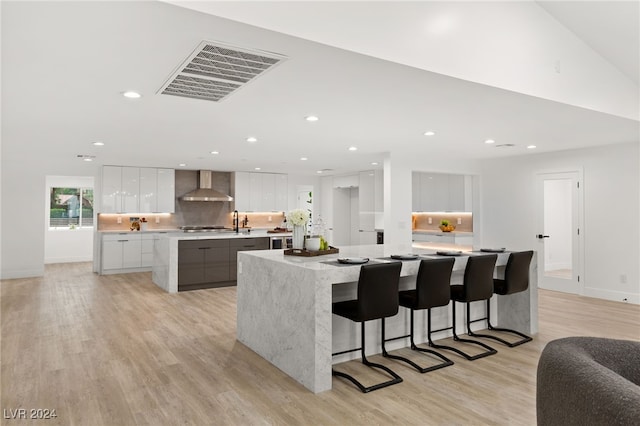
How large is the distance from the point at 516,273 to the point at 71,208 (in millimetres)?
11160

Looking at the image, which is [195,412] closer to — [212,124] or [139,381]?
[139,381]

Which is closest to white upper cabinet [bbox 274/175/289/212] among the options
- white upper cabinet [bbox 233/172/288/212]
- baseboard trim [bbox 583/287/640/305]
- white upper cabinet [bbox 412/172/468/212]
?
white upper cabinet [bbox 233/172/288/212]

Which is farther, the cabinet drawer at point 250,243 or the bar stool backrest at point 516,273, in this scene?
the cabinet drawer at point 250,243

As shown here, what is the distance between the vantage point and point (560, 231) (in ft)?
23.3

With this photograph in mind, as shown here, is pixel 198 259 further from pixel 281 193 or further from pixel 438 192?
pixel 438 192

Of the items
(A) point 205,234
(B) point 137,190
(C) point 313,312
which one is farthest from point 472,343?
(B) point 137,190

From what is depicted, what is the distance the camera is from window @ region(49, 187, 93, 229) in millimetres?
10781

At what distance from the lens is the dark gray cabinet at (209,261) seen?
6.89m

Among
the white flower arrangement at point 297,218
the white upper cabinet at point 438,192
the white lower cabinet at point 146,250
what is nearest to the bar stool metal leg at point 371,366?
the white flower arrangement at point 297,218

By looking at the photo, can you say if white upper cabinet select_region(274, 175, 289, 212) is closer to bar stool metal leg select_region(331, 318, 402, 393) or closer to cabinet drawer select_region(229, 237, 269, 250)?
cabinet drawer select_region(229, 237, 269, 250)

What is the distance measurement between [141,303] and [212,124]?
302 centimetres

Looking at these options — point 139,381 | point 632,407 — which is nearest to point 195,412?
point 139,381

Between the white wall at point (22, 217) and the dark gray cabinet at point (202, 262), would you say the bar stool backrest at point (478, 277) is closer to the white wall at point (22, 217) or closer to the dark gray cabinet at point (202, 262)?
the dark gray cabinet at point (202, 262)

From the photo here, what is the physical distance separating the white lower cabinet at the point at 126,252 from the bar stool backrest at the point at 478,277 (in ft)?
24.5
